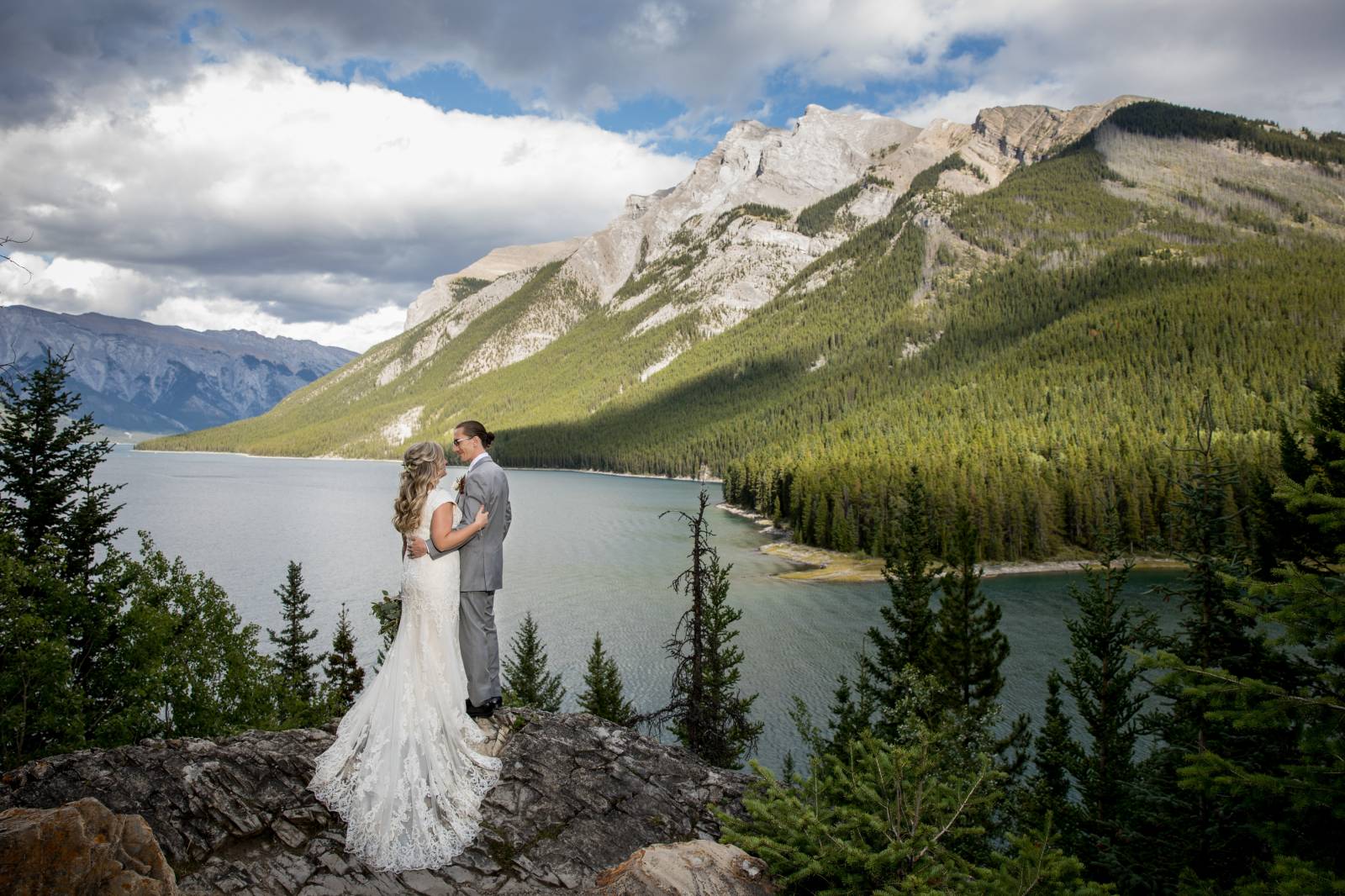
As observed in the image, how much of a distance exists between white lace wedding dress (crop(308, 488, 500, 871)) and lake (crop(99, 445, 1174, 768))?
13.0 metres

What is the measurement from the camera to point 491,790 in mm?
7918

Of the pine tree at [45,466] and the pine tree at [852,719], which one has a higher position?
the pine tree at [45,466]

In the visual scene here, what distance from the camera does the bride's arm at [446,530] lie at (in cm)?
790

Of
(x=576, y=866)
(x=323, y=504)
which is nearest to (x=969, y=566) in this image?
(x=576, y=866)

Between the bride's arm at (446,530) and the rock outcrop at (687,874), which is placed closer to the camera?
the rock outcrop at (687,874)

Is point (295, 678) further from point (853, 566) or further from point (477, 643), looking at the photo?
point (853, 566)

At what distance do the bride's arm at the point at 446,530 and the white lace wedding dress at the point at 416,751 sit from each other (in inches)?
3.9

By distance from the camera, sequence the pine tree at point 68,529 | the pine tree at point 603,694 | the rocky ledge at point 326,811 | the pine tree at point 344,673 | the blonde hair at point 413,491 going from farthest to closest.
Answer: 1. the pine tree at point 344,673
2. the pine tree at point 603,694
3. the pine tree at point 68,529
4. the blonde hair at point 413,491
5. the rocky ledge at point 326,811

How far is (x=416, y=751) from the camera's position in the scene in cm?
748

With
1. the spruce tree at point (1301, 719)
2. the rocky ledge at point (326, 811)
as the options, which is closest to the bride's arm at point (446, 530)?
the rocky ledge at point (326, 811)

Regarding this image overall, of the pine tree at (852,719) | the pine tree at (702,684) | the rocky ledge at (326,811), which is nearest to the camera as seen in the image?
the rocky ledge at (326,811)

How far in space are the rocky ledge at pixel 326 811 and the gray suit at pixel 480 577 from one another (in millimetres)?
810

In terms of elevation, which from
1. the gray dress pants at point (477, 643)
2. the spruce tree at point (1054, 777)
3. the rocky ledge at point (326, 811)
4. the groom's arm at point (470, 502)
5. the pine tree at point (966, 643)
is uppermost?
the groom's arm at point (470, 502)

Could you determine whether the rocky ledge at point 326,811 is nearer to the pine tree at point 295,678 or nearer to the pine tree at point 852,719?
the pine tree at point 852,719
